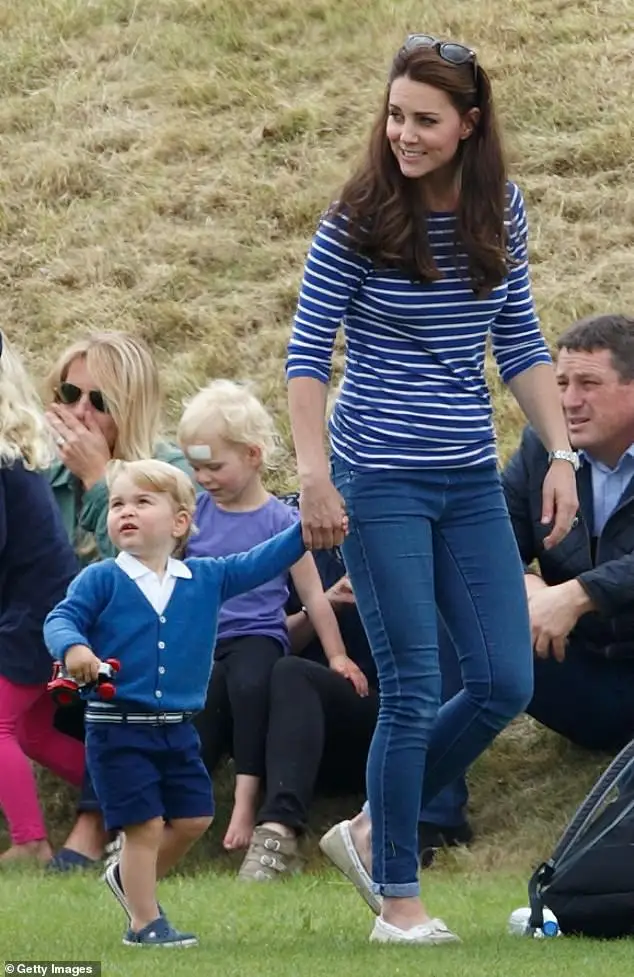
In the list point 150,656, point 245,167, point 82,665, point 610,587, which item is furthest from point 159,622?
point 245,167

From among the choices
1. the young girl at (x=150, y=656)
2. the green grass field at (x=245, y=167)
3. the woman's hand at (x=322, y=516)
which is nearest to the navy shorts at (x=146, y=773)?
the young girl at (x=150, y=656)

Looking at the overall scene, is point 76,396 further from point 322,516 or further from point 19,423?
point 322,516

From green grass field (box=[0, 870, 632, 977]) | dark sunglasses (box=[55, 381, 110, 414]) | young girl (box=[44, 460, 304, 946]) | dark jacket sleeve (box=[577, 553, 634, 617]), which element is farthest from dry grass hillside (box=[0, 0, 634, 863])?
young girl (box=[44, 460, 304, 946])

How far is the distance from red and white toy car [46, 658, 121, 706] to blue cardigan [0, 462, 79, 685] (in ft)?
6.75

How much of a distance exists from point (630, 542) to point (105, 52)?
7.94 metres

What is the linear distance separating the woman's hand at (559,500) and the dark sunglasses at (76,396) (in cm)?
271

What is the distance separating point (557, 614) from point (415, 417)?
1.75m

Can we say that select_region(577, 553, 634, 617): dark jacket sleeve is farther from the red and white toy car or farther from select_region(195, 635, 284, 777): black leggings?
the red and white toy car

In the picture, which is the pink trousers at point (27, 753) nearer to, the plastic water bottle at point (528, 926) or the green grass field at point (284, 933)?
the green grass field at point (284, 933)

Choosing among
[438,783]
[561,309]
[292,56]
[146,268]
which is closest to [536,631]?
[438,783]

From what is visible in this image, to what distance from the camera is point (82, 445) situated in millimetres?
7297

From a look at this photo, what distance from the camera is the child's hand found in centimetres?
449

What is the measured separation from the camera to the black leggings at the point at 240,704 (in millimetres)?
6766

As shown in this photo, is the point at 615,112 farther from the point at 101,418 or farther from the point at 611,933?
the point at 611,933
